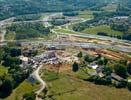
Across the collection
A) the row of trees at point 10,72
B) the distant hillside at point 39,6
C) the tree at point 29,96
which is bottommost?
the distant hillside at point 39,6

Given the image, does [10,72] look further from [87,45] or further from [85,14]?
[85,14]

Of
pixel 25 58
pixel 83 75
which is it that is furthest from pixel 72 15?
pixel 83 75

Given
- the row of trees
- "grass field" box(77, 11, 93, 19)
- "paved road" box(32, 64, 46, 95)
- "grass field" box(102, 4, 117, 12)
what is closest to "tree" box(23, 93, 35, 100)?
"paved road" box(32, 64, 46, 95)

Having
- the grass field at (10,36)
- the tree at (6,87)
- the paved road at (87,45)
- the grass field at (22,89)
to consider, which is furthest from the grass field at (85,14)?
the tree at (6,87)

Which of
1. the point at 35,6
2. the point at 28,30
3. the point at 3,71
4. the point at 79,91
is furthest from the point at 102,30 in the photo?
the point at 79,91

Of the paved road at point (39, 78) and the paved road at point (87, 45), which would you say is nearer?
the paved road at point (39, 78)

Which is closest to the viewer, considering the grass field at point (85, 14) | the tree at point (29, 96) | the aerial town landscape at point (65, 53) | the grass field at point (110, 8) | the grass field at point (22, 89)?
the tree at point (29, 96)

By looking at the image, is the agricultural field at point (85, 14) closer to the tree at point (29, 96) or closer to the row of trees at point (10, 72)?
the row of trees at point (10, 72)
